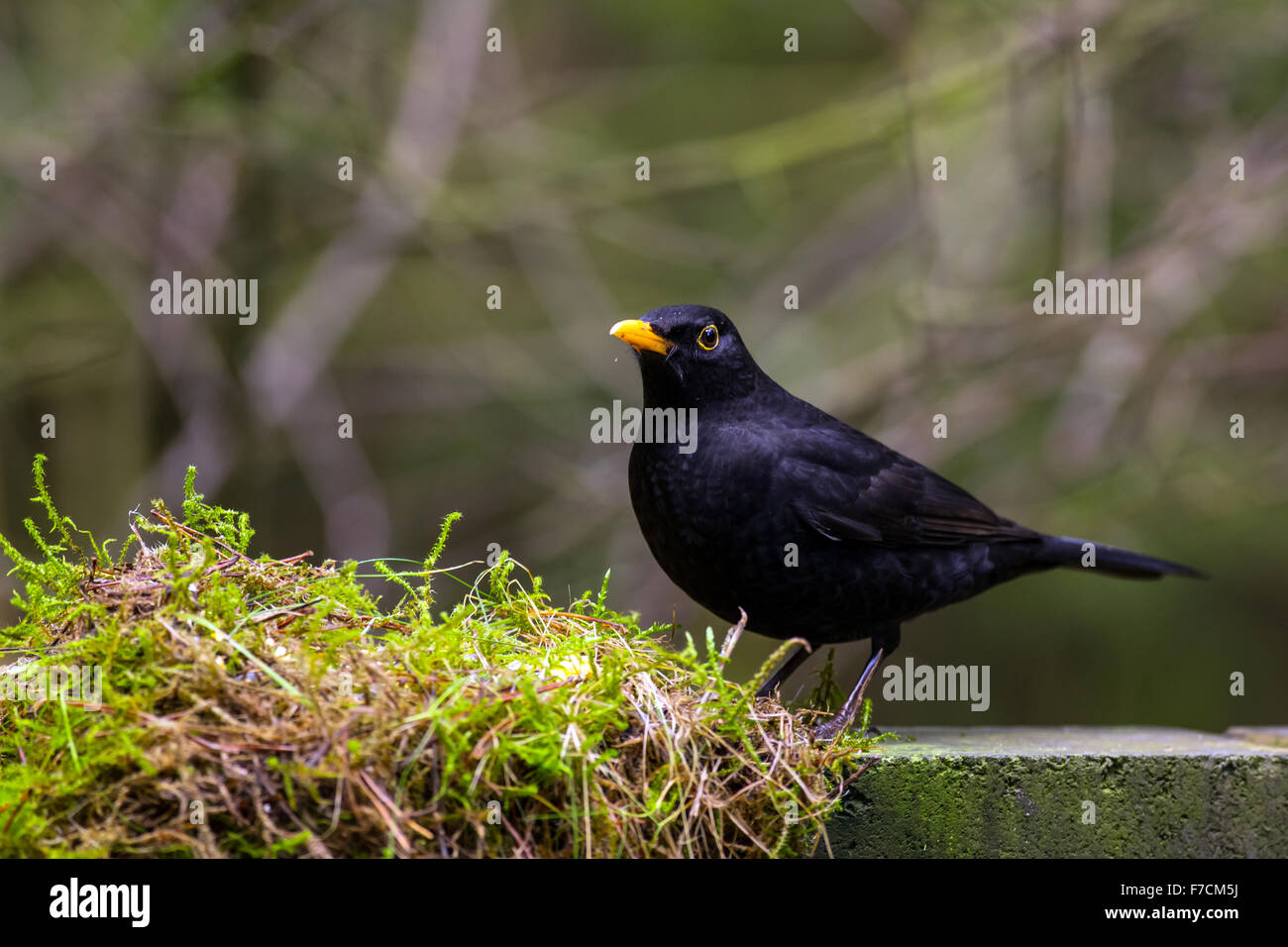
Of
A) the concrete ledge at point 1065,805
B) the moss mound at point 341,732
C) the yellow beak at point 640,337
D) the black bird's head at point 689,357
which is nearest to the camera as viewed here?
the moss mound at point 341,732

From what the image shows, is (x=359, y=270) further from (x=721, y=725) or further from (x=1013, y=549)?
(x=721, y=725)

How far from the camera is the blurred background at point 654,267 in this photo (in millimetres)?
6156

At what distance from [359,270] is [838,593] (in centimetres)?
380

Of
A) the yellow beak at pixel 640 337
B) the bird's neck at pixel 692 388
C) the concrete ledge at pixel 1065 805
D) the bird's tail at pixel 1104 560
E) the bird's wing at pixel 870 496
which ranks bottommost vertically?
the concrete ledge at pixel 1065 805

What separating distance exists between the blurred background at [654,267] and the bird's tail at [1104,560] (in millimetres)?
1600

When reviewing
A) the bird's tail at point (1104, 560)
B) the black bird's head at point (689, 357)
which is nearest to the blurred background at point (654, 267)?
the bird's tail at point (1104, 560)

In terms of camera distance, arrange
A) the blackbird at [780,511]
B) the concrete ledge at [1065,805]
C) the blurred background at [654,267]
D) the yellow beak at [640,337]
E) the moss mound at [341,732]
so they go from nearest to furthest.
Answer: the moss mound at [341,732] < the concrete ledge at [1065,805] < the blackbird at [780,511] < the yellow beak at [640,337] < the blurred background at [654,267]

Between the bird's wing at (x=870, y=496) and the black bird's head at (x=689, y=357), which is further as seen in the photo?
the black bird's head at (x=689, y=357)

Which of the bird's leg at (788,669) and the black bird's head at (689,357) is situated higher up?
the black bird's head at (689,357)

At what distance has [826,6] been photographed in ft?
24.6

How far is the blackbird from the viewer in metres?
3.80

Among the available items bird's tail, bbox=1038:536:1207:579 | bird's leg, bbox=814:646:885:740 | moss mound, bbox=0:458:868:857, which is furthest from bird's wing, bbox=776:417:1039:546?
moss mound, bbox=0:458:868:857

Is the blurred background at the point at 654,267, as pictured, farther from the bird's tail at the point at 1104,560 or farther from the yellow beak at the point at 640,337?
the yellow beak at the point at 640,337

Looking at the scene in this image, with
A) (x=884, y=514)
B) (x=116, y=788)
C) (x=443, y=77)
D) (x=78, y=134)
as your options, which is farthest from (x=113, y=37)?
(x=116, y=788)
